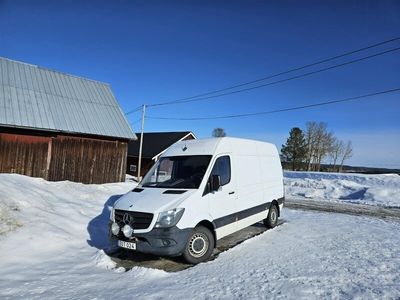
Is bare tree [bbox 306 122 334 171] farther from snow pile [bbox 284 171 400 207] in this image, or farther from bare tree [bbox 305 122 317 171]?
snow pile [bbox 284 171 400 207]

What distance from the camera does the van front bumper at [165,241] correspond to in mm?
6492

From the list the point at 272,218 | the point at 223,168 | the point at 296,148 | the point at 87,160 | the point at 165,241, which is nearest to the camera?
the point at 165,241

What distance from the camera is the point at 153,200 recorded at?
6902mm

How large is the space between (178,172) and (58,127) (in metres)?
11.8

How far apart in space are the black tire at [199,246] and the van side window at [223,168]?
127 cm

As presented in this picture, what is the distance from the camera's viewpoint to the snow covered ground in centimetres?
533

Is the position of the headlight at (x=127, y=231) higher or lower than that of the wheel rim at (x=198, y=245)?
higher

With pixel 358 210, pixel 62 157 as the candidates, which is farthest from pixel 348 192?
pixel 62 157

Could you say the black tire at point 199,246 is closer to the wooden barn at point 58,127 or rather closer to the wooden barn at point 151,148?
the wooden barn at point 58,127

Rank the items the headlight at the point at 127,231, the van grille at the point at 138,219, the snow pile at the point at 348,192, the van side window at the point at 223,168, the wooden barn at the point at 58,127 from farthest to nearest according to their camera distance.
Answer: the snow pile at the point at 348,192
the wooden barn at the point at 58,127
the van side window at the point at 223,168
the headlight at the point at 127,231
the van grille at the point at 138,219

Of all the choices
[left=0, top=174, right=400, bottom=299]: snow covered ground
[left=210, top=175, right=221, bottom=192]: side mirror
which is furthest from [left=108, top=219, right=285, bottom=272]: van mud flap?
[left=210, top=175, right=221, bottom=192]: side mirror

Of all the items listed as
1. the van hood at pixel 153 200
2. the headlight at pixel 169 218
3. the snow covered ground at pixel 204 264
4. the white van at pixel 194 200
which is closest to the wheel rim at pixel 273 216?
the snow covered ground at pixel 204 264

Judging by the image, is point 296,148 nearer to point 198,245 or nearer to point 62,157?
point 62,157

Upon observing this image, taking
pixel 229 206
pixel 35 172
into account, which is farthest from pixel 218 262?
pixel 35 172
